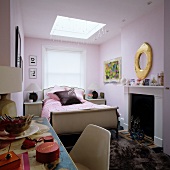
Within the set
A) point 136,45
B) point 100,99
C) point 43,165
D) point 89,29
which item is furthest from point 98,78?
point 43,165

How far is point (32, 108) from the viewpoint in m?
4.00

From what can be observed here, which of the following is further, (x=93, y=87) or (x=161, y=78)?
(x=93, y=87)

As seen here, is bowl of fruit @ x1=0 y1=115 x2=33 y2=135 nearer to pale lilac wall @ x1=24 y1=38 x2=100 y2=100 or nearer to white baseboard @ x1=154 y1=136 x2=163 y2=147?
white baseboard @ x1=154 y1=136 x2=163 y2=147

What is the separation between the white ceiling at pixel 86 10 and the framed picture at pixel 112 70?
1.07 meters

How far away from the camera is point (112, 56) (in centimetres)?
458

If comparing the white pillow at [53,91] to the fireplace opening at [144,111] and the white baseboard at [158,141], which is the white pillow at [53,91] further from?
the white baseboard at [158,141]

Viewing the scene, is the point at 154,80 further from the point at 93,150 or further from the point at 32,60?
the point at 32,60

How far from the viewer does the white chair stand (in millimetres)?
1110

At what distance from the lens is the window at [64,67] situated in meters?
4.74

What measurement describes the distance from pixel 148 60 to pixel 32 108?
3202 millimetres

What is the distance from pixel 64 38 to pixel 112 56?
1636 millimetres

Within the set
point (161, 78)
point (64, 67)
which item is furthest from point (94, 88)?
point (161, 78)

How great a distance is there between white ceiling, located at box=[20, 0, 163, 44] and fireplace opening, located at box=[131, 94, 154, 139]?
1770 millimetres

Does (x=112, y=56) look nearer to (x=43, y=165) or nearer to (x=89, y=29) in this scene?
(x=89, y=29)
